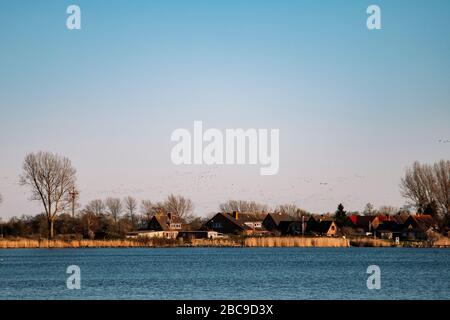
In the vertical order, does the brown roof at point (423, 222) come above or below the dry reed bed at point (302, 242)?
above

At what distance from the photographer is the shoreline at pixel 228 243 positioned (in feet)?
257

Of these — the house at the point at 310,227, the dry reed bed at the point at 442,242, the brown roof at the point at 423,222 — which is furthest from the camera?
the house at the point at 310,227

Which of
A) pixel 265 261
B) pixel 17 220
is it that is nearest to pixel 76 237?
pixel 17 220

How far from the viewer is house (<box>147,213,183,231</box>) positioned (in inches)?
4449

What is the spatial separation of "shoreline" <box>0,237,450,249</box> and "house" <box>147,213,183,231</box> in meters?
23.1

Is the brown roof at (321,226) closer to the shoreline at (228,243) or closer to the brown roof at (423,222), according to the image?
the brown roof at (423,222)

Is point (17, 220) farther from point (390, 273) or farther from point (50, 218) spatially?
point (390, 273)

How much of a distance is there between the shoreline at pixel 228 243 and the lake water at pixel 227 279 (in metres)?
19.6

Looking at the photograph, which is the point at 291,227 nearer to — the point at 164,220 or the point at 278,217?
the point at 278,217

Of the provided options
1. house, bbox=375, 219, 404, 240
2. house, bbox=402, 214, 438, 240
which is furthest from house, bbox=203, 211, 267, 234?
house, bbox=402, 214, 438, 240

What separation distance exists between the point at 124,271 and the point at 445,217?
48.9 m
